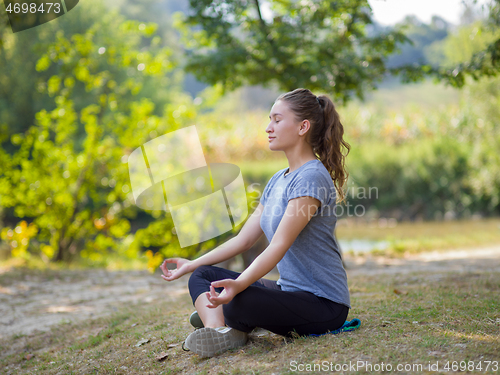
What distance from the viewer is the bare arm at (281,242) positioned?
5.85ft

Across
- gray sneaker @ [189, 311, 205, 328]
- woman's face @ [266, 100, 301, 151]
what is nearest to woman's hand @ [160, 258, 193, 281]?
gray sneaker @ [189, 311, 205, 328]

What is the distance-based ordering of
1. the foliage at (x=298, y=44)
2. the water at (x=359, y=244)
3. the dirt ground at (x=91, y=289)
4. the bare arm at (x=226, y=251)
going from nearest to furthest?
the bare arm at (x=226, y=251) → the dirt ground at (x=91, y=289) → the foliage at (x=298, y=44) → the water at (x=359, y=244)

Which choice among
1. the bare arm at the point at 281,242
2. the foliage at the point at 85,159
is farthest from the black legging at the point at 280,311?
the foliage at the point at 85,159

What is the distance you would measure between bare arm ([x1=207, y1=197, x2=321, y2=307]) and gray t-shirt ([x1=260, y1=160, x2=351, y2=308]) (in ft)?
0.22

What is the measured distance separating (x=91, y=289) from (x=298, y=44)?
11.5 ft

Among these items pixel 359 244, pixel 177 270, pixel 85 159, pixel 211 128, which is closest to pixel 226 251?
pixel 177 270

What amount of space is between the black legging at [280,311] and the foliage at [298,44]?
10.3 ft

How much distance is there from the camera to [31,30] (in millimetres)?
14227

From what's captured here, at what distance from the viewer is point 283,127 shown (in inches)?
80.4

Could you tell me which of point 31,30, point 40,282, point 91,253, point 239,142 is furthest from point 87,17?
point 40,282

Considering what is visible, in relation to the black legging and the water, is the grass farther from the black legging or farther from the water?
the water

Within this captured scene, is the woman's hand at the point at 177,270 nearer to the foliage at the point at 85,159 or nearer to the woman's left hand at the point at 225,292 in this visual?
the woman's left hand at the point at 225,292

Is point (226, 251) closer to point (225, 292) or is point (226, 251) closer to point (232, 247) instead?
point (232, 247)

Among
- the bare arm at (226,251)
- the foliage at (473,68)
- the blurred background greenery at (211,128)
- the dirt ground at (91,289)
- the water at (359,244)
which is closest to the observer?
the bare arm at (226,251)
